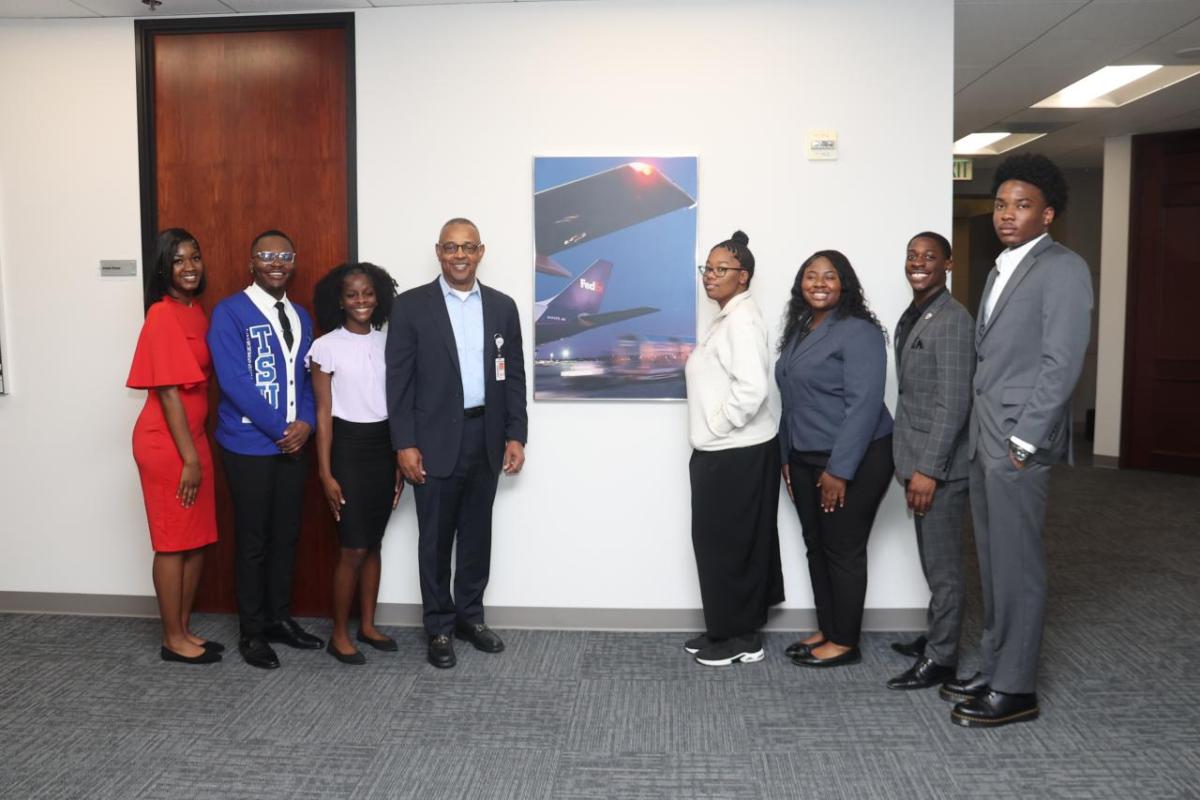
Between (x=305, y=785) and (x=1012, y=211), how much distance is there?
2.55 meters

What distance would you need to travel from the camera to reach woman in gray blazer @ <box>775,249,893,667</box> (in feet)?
A: 9.60

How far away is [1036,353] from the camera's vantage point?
251 cm

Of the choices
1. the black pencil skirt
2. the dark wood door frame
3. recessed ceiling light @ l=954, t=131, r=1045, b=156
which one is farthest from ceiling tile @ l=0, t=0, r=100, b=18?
recessed ceiling light @ l=954, t=131, r=1045, b=156

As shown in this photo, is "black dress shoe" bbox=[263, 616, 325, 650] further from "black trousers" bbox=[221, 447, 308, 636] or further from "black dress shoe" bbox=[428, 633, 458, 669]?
"black dress shoe" bbox=[428, 633, 458, 669]

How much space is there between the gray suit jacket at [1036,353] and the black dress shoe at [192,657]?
106 inches

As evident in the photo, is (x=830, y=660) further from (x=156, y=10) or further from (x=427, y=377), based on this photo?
(x=156, y=10)

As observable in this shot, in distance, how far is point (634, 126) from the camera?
336 centimetres

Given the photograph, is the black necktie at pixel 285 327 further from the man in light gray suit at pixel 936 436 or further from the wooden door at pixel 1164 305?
the wooden door at pixel 1164 305

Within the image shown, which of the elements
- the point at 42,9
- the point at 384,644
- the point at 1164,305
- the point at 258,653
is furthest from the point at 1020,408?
the point at 1164,305

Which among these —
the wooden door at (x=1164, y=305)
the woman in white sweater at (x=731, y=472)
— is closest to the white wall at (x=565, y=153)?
the woman in white sweater at (x=731, y=472)

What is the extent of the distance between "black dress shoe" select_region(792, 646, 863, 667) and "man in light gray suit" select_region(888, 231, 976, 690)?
0.18 m

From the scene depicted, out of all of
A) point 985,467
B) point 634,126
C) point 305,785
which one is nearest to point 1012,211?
point 985,467

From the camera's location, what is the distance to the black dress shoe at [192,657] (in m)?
3.12

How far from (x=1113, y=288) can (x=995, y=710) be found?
5.36m
